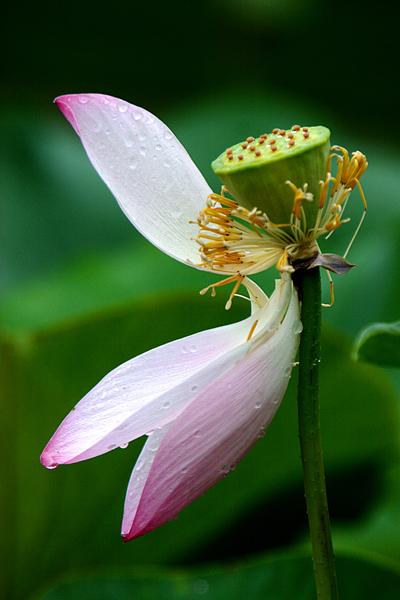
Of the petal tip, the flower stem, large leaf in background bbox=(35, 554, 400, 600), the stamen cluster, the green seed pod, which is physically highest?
the petal tip

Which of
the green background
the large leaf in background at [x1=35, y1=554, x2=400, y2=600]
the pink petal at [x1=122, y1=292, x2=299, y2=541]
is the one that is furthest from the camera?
the green background

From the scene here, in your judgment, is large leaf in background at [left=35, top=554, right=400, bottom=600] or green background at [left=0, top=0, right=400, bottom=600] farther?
green background at [left=0, top=0, right=400, bottom=600]

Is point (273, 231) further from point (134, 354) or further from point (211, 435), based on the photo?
point (134, 354)

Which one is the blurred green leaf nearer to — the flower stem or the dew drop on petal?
the flower stem

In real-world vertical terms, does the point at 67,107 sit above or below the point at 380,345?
above

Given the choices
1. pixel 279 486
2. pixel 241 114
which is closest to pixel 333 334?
pixel 279 486

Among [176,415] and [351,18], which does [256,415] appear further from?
[351,18]

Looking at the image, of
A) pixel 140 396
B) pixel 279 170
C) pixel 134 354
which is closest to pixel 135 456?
pixel 134 354

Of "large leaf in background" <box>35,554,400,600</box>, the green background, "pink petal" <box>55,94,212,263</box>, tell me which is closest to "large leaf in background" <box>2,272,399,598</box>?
the green background
